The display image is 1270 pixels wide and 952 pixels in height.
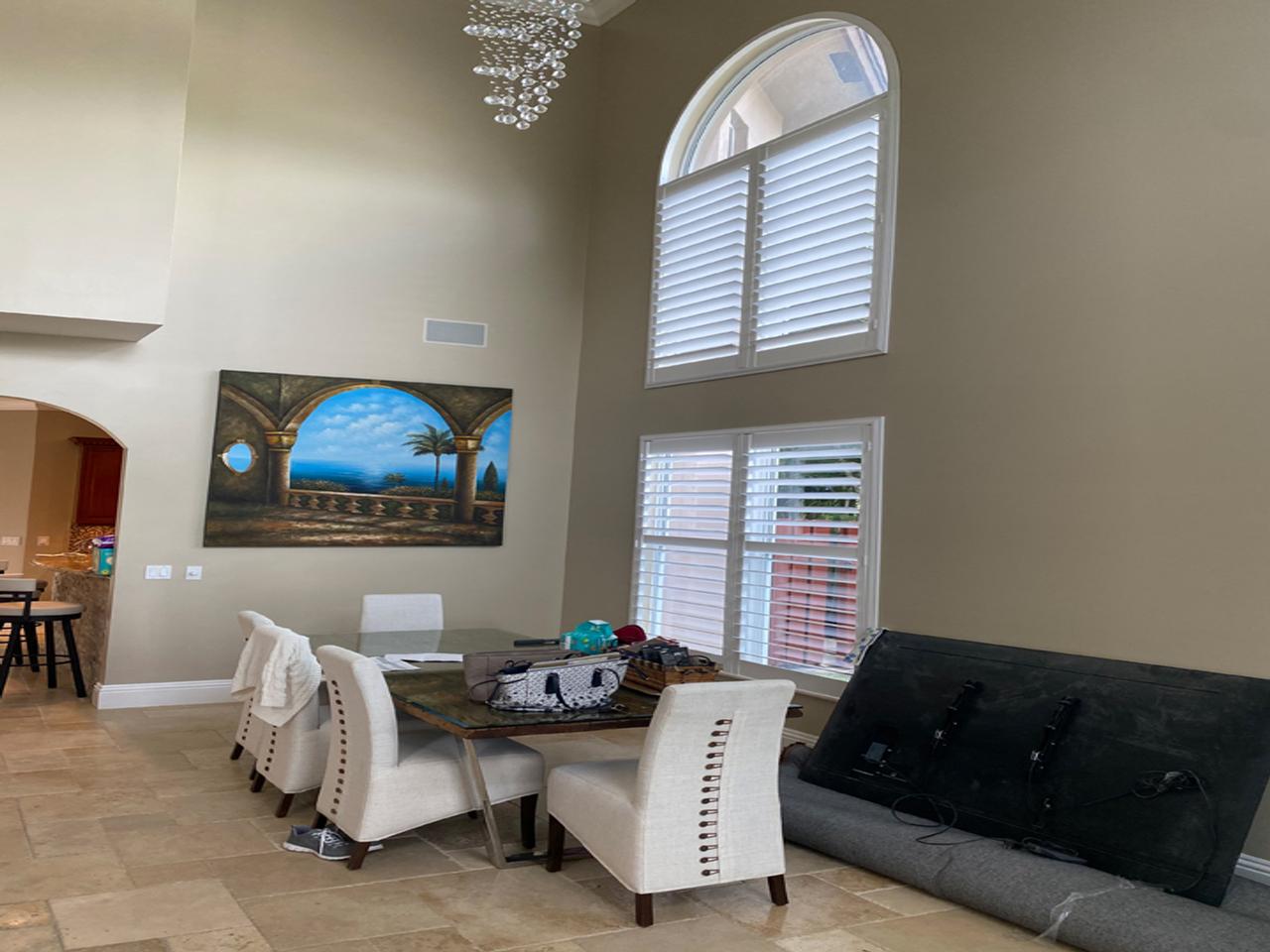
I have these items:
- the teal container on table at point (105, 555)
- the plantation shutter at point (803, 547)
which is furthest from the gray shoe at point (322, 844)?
the teal container on table at point (105, 555)

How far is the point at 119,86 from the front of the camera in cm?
633

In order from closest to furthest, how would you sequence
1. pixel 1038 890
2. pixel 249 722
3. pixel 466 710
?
pixel 1038 890, pixel 466 710, pixel 249 722

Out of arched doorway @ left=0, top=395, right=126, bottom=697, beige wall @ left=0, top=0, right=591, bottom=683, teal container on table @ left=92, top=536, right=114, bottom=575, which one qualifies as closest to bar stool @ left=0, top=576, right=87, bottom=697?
teal container on table @ left=92, top=536, right=114, bottom=575

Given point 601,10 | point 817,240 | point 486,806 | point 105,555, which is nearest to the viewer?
point 486,806

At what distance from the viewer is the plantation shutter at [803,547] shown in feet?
19.8

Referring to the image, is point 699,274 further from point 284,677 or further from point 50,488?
point 50,488

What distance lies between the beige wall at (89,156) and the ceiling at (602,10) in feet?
11.0

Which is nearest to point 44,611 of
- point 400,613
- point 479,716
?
point 400,613

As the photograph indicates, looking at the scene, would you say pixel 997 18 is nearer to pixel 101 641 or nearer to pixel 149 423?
pixel 149 423

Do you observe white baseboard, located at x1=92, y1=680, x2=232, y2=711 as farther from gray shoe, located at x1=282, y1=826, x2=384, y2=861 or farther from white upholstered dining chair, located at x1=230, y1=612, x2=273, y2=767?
gray shoe, located at x1=282, y1=826, x2=384, y2=861

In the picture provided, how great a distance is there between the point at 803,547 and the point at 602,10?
16.5ft

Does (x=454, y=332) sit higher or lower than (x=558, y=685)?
higher

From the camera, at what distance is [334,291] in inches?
310

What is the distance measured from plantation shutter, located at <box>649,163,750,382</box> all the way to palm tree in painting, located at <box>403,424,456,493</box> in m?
1.71
